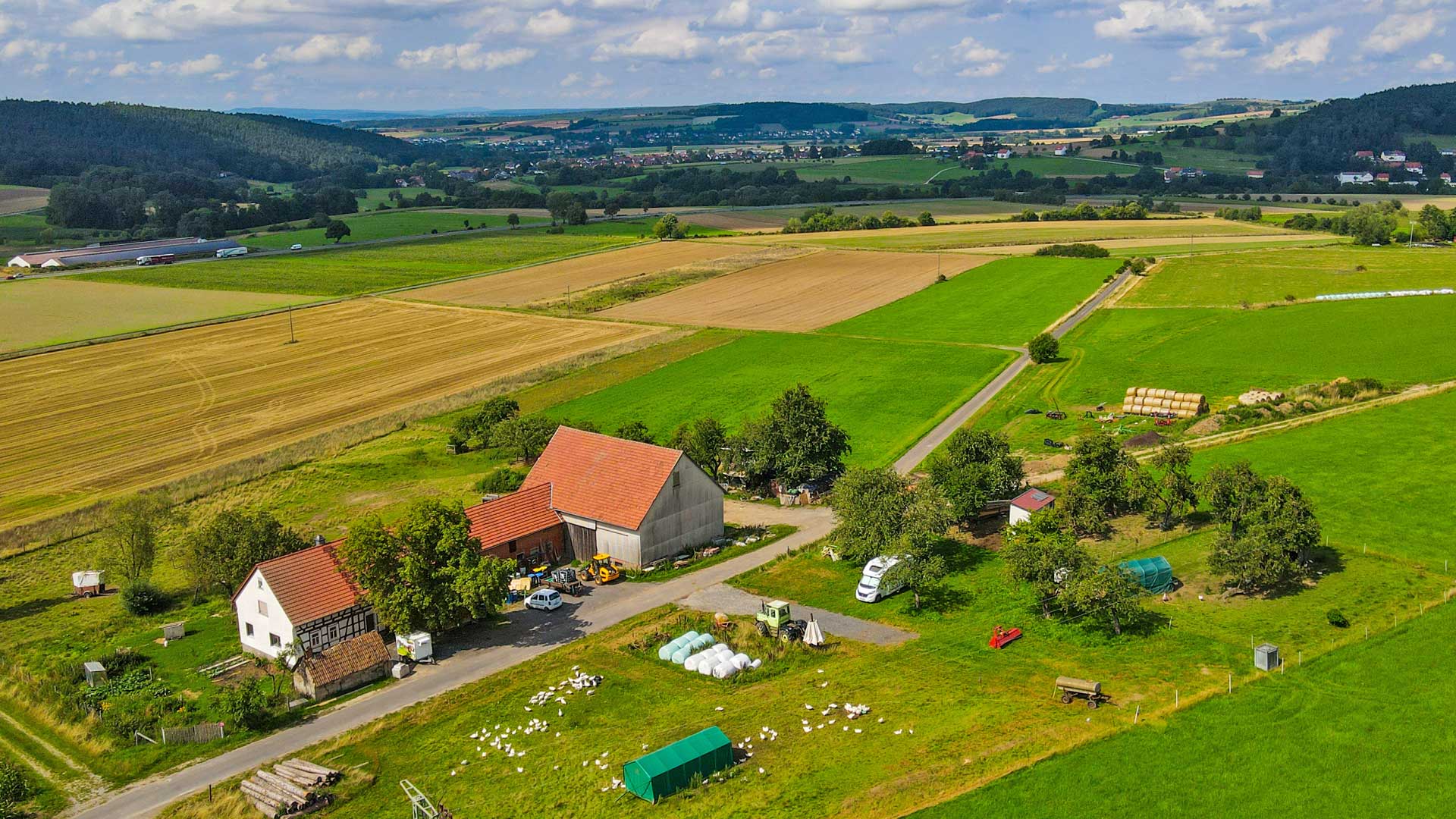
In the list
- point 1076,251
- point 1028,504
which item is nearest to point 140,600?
point 1028,504

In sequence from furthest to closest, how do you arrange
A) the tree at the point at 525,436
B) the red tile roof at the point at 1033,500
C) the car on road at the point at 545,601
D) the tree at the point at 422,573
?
1. the tree at the point at 525,436
2. the red tile roof at the point at 1033,500
3. the car on road at the point at 545,601
4. the tree at the point at 422,573

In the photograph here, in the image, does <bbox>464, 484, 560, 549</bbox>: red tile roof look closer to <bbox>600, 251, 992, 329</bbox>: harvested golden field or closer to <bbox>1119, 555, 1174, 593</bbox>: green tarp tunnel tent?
<bbox>1119, 555, 1174, 593</bbox>: green tarp tunnel tent

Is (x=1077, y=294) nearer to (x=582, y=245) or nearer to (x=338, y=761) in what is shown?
(x=582, y=245)

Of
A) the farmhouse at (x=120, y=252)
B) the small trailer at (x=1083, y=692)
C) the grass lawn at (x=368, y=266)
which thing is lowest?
the small trailer at (x=1083, y=692)

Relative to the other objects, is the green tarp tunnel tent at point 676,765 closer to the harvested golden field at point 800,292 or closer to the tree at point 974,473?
the tree at point 974,473

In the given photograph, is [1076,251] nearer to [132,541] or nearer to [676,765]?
[132,541]

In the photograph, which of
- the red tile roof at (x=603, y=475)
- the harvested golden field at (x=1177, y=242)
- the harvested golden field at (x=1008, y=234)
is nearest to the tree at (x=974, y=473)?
the red tile roof at (x=603, y=475)
